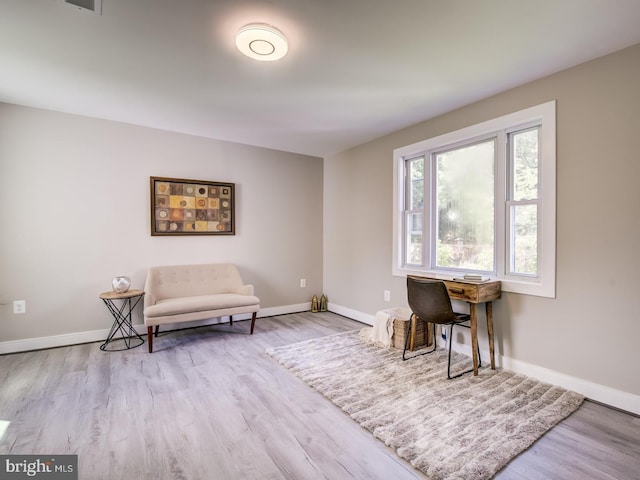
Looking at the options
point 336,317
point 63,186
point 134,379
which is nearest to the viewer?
point 134,379

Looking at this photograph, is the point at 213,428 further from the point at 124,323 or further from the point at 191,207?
the point at 191,207

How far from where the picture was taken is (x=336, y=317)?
4.57m

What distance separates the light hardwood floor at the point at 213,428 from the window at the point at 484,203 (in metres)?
1.19

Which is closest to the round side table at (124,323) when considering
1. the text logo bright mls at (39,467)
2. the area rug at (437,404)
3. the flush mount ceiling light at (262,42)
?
the area rug at (437,404)

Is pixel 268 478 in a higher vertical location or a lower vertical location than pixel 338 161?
lower

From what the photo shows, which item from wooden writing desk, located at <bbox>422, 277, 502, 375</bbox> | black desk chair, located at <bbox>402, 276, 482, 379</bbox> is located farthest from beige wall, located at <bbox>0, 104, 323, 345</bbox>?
wooden writing desk, located at <bbox>422, 277, 502, 375</bbox>

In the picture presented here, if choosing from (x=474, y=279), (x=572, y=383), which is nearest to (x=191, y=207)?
(x=474, y=279)

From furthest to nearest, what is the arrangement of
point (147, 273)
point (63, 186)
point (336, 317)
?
point (336, 317) → point (147, 273) → point (63, 186)

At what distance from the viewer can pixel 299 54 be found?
7.20ft

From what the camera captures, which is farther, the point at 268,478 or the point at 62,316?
the point at 62,316

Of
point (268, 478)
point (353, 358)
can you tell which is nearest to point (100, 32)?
point (268, 478)

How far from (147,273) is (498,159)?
12.8 feet

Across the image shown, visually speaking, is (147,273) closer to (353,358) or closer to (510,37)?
(353,358)

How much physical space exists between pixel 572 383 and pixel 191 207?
163 inches
